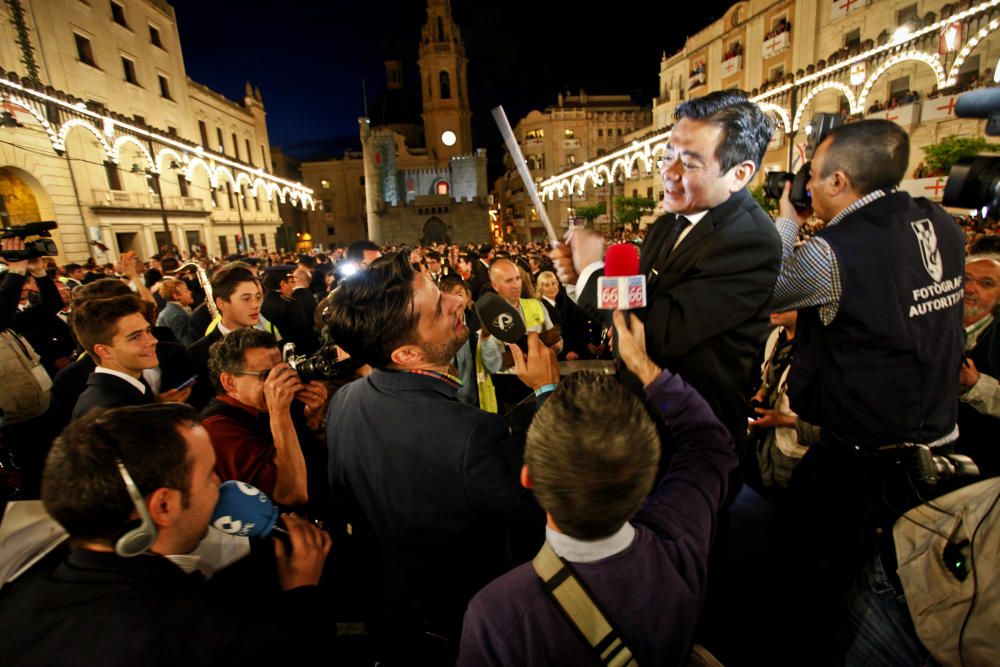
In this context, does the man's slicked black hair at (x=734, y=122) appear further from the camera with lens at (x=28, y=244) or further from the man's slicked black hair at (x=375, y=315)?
the camera with lens at (x=28, y=244)

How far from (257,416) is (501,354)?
80.5 inches

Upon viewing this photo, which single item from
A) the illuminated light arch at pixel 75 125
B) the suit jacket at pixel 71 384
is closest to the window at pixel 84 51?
the illuminated light arch at pixel 75 125

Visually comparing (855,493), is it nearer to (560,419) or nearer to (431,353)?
(560,419)

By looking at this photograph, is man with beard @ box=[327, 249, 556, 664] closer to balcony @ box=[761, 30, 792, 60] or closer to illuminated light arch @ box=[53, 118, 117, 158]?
illuminated light arch @ box=[53, 118, 117, 158]

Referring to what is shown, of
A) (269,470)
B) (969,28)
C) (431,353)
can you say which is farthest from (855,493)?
(969,28)

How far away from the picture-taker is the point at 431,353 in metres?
1.88

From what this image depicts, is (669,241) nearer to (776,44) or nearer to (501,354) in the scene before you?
(501,354)

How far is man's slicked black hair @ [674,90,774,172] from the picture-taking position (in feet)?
5.70

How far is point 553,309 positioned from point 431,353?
395 cm

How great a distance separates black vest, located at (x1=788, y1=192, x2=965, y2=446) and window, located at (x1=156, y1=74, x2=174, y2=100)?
121 feet

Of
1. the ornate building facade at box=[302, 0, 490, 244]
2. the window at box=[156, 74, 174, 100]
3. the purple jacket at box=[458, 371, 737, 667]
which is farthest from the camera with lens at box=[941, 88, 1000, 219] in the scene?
the ornate building facade at box=[302, 0, 490, 244]

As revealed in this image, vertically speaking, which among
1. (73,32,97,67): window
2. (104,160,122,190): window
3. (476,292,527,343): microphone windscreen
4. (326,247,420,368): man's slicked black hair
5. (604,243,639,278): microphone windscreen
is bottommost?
(476,292,527,343): microphone windscreen

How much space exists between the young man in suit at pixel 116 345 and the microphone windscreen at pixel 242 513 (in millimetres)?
1910

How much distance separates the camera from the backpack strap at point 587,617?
1.05m
